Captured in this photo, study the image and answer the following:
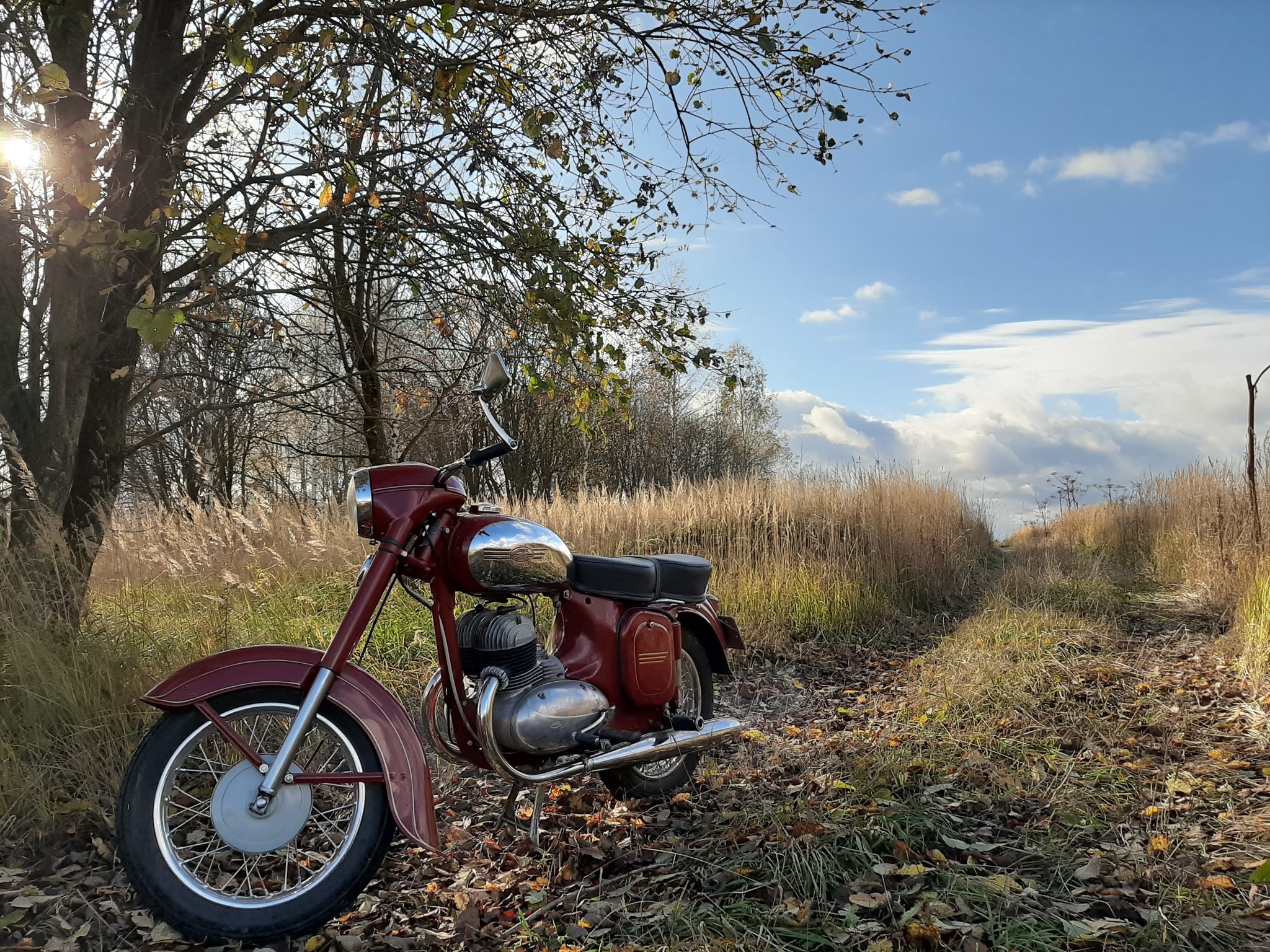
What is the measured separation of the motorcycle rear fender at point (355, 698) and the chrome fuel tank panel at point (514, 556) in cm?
49

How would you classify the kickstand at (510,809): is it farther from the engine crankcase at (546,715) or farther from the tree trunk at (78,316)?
the tree trunk at (78,316)

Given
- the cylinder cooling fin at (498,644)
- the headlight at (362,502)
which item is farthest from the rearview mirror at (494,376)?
the cylinder cooling fin at (498,644)

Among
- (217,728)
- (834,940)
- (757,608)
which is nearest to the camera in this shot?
(834,940)

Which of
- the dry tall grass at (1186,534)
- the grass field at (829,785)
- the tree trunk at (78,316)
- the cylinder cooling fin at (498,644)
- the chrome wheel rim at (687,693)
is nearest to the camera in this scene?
the grass field at (829,785)

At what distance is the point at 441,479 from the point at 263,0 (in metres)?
3.73

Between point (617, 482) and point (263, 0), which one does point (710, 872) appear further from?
point (617, 482)

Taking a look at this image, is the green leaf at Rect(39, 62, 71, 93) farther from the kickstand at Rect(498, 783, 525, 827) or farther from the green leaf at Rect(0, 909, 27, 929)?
the kickstand at Rect(498, 783, 525, 827)

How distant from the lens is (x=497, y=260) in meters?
4.77

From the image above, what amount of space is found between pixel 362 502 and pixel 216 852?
1.11 meters

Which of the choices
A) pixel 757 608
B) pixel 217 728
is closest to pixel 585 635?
pixel 217 728

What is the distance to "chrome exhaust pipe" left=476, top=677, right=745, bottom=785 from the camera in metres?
2.82

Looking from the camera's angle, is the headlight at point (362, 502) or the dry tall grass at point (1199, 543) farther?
the dry tall grass at point (1199, 543)

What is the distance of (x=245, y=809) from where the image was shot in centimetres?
254

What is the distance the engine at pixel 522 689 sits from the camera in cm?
288
